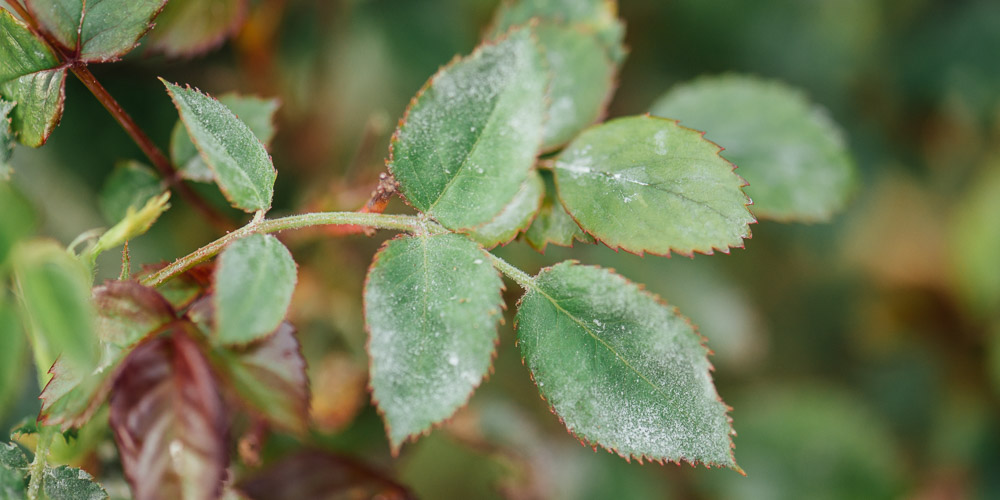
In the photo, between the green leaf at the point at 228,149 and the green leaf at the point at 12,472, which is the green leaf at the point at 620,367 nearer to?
the green leaf at the point at 228,149

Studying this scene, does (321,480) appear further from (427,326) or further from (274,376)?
(427,326)

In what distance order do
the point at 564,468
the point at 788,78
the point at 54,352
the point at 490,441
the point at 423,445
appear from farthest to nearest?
the point at 788,78 → the point at 564,468 → the point at 423,445 → the point at 490,441 → the point at 54,352

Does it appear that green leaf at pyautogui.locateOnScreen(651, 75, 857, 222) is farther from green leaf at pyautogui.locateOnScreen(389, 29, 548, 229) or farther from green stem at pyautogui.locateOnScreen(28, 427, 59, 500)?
green stem at pyautogui.locateOnScreen(28, 427, 59, 500)

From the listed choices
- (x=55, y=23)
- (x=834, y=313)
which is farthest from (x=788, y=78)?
(x=55, y=23)

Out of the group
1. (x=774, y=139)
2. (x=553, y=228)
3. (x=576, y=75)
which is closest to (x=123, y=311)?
(x=553, y=228)

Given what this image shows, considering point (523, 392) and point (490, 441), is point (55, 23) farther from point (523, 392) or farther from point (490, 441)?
point (523, 392)

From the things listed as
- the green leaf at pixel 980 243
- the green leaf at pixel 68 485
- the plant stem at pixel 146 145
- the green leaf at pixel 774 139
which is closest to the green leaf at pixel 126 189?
the plant stem at pixel 146 145
